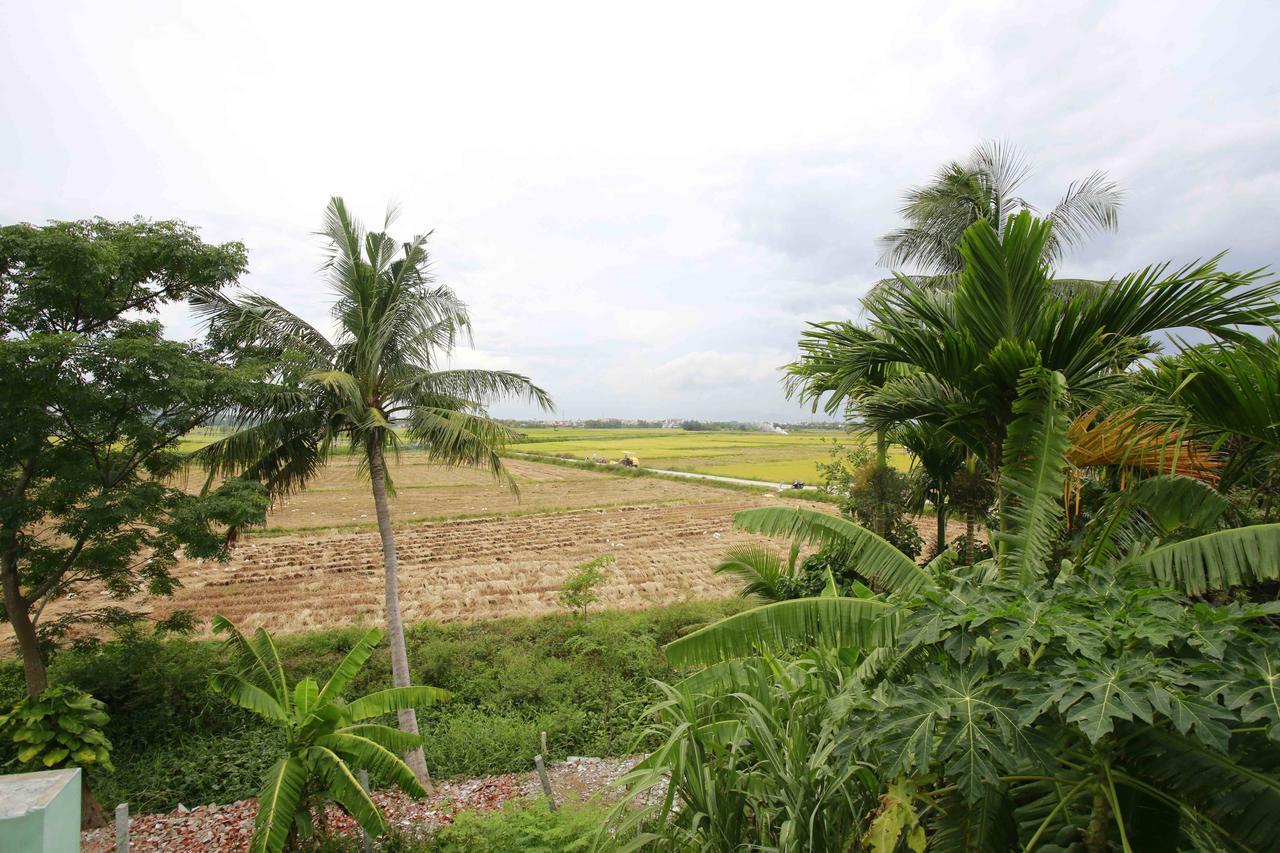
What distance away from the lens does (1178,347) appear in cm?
339

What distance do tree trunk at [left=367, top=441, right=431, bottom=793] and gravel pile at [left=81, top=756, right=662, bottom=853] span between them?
422mm

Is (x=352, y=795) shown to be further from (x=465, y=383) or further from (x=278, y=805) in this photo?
Answer: (x=465, y=383)

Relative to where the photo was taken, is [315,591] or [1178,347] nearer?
[1178,347]

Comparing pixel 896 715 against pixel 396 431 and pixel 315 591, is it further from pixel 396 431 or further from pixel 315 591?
pixel 315 591

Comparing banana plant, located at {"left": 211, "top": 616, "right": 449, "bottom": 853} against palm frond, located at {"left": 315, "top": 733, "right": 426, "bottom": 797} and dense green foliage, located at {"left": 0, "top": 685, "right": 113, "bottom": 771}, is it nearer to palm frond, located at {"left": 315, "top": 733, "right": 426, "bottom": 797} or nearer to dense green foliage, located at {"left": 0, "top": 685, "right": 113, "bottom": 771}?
palm frond, located at {"left": 315, "top": 733, "right": 426, "bottom": 797}

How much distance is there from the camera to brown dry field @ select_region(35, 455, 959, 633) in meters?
14.9

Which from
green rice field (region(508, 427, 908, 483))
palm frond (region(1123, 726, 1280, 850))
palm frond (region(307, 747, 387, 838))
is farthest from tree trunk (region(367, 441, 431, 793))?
green rice field (region(508, 427, 908, 483))

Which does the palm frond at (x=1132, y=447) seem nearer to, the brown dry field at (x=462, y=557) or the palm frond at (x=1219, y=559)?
the palm frond at (x=1219, y=559)

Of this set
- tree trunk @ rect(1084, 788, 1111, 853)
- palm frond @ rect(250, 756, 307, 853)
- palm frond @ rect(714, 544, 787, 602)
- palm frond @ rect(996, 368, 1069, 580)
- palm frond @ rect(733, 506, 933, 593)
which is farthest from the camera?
palm frond @ rect(714, 544, 787, 602)

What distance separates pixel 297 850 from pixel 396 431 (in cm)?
527

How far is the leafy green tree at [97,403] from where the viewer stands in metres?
6.66

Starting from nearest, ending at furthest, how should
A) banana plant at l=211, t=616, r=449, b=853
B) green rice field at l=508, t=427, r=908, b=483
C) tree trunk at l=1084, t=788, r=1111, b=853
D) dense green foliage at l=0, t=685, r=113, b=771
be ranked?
tree trunk at l=1084, t=788, r=1111, b=853 → banana plant at l=211, t=616, r=449, b=853 → dense green foliage at l=0, t=685, r=113, b=771 → green rice field at l=508, t=427, r=908, b=483

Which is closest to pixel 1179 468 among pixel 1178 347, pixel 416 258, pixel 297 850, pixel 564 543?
pixel 1178 347

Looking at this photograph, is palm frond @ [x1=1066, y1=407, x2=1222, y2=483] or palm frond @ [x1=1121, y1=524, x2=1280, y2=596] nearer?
palm frond @ [x1=1121, y1=524, x2=1280, y2=596]
